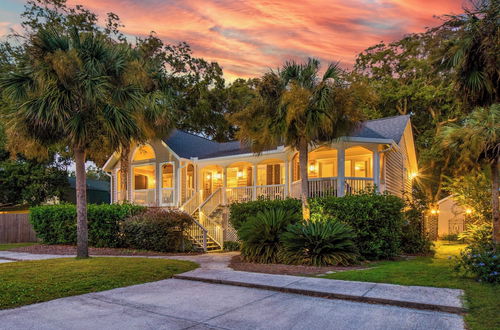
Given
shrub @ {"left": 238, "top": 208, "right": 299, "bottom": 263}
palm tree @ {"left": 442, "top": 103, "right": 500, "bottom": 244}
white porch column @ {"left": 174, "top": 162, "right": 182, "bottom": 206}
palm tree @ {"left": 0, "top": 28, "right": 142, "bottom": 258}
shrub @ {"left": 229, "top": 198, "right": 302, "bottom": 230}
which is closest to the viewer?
palm tree @ {"left": 0, "top": 28, "right": 142, "bottom": 258}

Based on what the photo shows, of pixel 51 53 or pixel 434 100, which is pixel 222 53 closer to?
pixel 51 53

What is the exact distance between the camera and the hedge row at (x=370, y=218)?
11.3 meters

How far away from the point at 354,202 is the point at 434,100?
18104 millimetres

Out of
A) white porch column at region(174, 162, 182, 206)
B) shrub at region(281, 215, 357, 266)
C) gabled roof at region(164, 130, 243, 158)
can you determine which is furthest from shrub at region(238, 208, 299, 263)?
white porch column at region(174, 162, 182, 206)

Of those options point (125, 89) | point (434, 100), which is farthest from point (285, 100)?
point (434, 100)

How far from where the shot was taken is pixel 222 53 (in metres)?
18.0

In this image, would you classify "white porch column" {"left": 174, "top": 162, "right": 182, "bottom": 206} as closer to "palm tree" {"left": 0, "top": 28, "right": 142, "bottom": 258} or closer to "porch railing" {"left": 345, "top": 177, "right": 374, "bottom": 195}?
"palm tree" {"left": 0, "top": 28, "right": 142, "bottom": 258}

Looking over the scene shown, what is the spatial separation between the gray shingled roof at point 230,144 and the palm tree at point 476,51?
4766 mm

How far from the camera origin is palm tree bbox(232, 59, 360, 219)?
36.1 feet

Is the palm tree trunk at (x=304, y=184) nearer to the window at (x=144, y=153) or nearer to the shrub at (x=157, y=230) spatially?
the shrub at (x=157, y=230)

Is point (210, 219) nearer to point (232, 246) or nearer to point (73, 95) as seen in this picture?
point (232, 246)

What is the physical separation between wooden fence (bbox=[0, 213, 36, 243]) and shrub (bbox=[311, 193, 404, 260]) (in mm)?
16633

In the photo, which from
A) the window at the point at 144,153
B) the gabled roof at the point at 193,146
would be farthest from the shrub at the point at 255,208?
the window at the point at 144,153

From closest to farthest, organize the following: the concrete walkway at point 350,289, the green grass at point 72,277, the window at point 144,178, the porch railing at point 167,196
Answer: the concrete walkway at point 350,289, the green grass at point 72,277, the porch railing at point 167,196, the window at point 144,178
